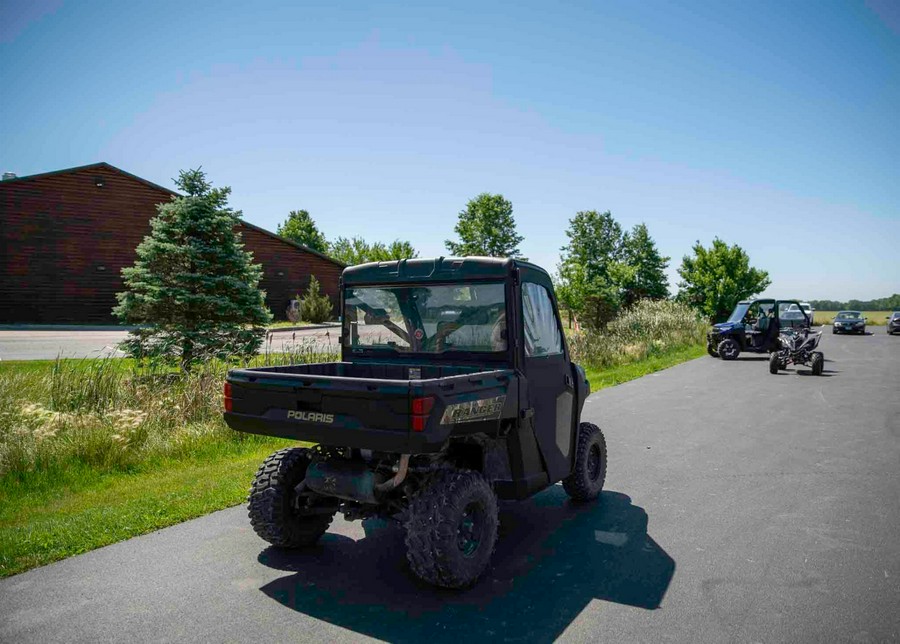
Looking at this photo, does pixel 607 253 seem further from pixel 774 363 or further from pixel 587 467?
pixel 587 467

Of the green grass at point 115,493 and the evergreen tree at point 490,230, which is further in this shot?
the evergreen tree at point 490,230

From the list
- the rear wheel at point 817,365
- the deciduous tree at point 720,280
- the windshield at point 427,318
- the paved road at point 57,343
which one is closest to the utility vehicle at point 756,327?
the rear wheel at point 817,365

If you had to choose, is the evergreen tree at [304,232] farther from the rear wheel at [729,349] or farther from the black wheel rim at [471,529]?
the black wheel rim at [471,529]

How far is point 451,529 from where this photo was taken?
3947 millimetres

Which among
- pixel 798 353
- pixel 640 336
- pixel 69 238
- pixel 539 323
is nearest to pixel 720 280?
pixel 640 336

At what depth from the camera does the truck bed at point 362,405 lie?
12.2ft

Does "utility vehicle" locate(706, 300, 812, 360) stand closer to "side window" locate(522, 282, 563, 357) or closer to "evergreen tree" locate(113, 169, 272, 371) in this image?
"evergreen tree" locate(113, 169, 272, 371)

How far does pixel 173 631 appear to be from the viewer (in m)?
3.58

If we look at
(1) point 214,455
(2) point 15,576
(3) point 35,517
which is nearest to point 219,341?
(1) point 214,455

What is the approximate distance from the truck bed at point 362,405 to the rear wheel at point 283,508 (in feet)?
1.66

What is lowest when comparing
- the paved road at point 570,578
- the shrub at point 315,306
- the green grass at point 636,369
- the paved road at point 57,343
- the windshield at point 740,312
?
the green grass at point 636,369

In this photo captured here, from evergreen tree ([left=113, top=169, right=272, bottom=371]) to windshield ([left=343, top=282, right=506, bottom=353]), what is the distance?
7689 millimetres

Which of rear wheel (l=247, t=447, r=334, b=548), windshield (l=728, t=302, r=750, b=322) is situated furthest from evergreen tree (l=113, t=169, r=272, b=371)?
windshield (l=728, t=302, r=750, b=322)

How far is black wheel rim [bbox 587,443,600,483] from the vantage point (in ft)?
20.2
